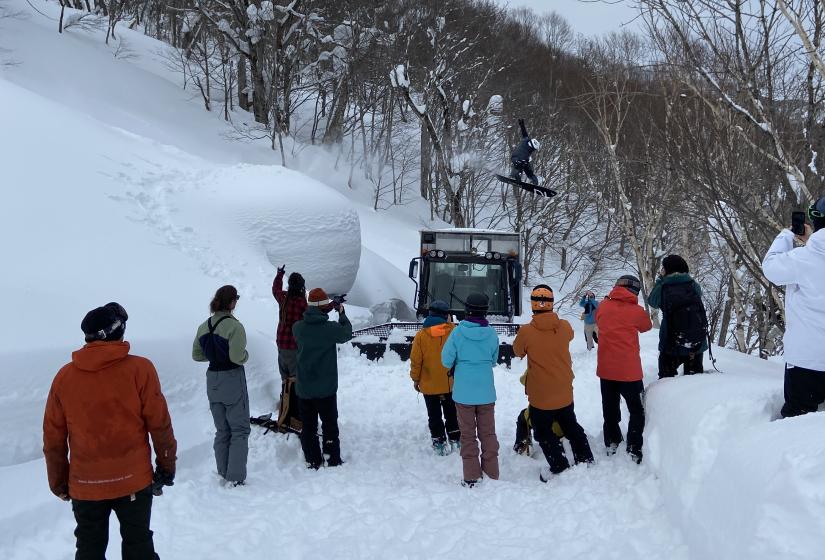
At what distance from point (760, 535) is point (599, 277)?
25787 millimetres

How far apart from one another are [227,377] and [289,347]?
144 cm

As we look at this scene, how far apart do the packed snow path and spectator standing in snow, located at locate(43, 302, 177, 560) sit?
2.86ft

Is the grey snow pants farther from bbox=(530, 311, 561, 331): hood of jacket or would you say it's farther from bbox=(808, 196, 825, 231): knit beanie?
bbox=(808, 196, 825, 231): knit beanie

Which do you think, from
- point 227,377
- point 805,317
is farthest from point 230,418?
point 805,317

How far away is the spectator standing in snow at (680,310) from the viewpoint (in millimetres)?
5344

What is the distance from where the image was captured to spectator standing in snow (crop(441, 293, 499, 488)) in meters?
5.17

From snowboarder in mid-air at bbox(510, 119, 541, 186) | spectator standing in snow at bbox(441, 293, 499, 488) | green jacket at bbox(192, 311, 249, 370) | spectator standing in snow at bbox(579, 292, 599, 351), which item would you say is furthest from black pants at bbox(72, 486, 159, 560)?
snowboarder in mid-air at bbox(510, 119, 541, 186)

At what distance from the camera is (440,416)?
Answer: 6.09 metres

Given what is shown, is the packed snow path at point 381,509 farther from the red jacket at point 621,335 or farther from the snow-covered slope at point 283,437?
the red jacket at point 621,335

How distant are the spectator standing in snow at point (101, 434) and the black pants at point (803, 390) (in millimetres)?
3619

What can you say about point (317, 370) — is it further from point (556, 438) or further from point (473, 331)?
point (556, 438)

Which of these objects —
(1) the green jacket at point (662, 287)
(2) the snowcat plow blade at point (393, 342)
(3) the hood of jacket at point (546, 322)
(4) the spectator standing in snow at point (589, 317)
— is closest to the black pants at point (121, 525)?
(3) the hood of jacket at point (546, 322)

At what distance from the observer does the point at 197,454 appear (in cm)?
573

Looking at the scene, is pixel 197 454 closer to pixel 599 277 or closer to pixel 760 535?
pixel 760 535
